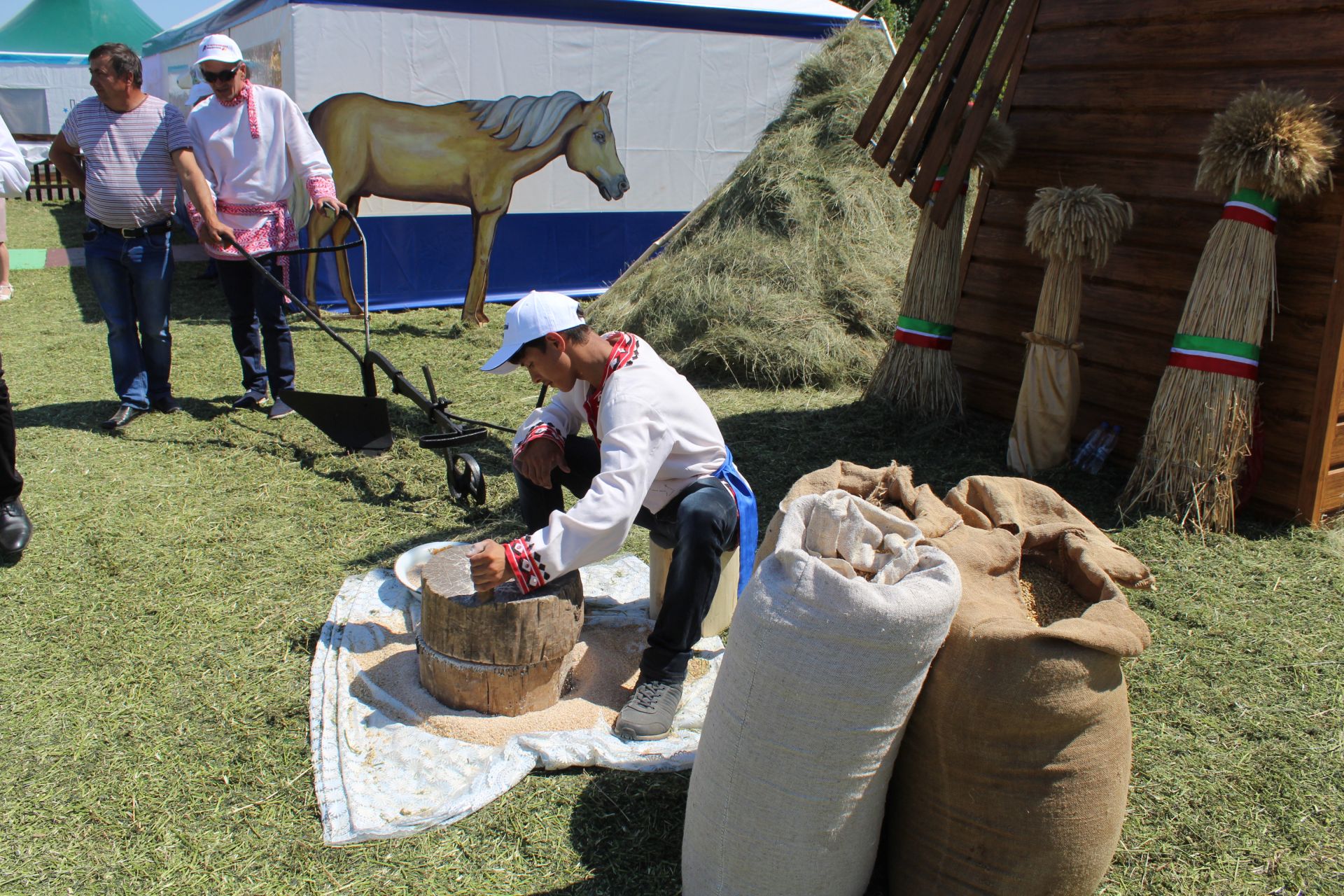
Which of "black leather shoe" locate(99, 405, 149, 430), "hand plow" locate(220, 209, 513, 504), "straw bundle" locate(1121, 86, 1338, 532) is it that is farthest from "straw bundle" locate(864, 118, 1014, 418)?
"black leather shoe" locate(99, 405, 149, 430)

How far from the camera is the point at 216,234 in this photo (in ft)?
14.6

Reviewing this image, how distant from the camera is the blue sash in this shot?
8.56 feet

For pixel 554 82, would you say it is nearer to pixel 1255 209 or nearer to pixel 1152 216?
pixel 1152 216

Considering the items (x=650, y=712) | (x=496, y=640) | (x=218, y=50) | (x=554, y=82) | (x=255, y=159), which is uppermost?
(x=554, y=82)

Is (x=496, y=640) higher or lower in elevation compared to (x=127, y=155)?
lower

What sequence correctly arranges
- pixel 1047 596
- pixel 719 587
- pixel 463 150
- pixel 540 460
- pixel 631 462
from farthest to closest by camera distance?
pixel 463 150 → pixel 719 587 → pixel 540 460 → pixel 631 462 → pixel 1047 596

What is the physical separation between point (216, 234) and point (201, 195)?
0.77 ft

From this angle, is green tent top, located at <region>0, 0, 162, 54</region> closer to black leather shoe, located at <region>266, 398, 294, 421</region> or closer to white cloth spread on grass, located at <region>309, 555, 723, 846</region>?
black leather shoe, located at <region>266, 398, 294, 421</region>

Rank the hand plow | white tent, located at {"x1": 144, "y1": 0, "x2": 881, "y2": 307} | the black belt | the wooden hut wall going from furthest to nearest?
white tent, located at {"x1": 144, "y1": 0, "x2": 881, "y2": 307}
the black belt
the hand plow
the wooden hut wall

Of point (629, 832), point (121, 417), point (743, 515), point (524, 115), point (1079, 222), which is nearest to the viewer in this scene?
point (629, 832)

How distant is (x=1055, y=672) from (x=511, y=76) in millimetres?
7458

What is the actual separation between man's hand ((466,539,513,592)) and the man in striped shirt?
10.1 feet

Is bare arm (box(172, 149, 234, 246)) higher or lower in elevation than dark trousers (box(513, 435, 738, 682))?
higher

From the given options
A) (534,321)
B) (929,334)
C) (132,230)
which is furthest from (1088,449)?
(132,230)
